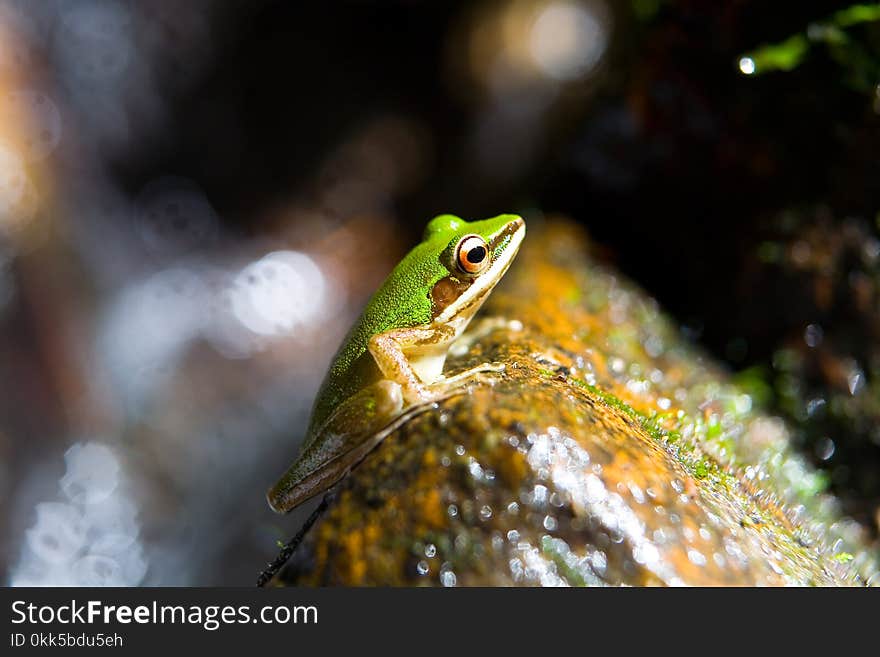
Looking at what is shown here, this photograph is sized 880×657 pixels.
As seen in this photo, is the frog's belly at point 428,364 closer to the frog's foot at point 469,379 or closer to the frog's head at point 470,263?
the frog's head at point 470,263

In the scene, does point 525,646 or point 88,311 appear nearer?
point 525,646

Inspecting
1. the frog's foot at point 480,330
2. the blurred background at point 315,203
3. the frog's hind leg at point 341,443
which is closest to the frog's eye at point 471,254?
the frog's foot at point 480,330

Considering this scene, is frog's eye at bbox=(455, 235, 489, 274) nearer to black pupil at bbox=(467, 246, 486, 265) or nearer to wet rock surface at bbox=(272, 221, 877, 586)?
black pupil at bbox=(467, 246, 486, 265)

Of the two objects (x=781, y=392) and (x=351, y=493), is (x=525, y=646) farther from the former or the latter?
(x=781, y=392)

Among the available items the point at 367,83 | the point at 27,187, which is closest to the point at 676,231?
the point at 367,83

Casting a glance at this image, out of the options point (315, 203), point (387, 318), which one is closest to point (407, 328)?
point (387, 318)

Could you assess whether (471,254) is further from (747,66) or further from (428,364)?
(747,66)
